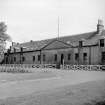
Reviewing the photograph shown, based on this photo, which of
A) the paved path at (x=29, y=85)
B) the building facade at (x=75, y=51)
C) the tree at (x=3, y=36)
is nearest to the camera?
the paved path at (x=29, y=85)

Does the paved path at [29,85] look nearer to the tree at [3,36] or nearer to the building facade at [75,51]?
the building facade at [75,51]

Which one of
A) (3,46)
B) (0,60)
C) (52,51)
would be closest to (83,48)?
(52,51)

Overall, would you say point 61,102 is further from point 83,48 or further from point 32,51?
point 32,51

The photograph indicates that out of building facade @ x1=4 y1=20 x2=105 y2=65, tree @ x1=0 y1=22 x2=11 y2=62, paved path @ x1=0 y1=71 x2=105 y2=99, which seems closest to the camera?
paved path @ x1=0 y1=71 x2=105 y2=99

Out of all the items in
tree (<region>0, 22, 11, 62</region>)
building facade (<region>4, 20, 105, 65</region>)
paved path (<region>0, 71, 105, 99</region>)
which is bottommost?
paved path (<region>0, 71, 105, 99</region>)

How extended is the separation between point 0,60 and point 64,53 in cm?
2749

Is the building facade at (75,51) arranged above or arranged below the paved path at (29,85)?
above

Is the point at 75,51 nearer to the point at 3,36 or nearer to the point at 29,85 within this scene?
the point at 3,36

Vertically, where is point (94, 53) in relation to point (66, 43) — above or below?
below

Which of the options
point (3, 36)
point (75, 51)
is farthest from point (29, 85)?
point (3, 36)

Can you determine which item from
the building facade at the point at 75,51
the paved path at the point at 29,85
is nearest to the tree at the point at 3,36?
the building facade at the point at 75,51

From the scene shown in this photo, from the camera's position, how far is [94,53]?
3147cm

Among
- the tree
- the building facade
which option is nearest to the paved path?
the building facade

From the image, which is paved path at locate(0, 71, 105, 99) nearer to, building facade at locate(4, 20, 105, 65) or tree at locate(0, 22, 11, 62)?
building facade at locate(4, 20, 105, 65)
